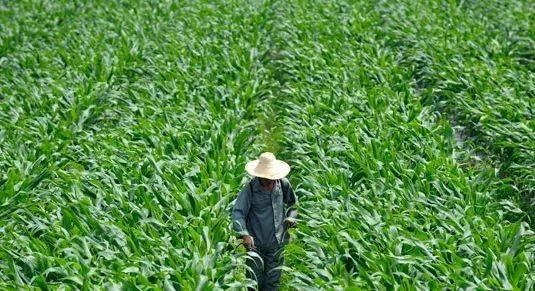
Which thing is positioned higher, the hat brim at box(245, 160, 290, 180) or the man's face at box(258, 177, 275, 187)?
the hat brim at box(245, 160, 290, 180)

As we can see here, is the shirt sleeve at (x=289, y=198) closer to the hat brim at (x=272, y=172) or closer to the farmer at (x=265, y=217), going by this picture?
the farmer at (x=265, y=217)

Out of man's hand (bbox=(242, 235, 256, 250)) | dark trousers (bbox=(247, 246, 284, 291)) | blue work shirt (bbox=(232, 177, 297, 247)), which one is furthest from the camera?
dark trousers (bbox=(247, 246, 284, 291))

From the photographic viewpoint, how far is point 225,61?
12469 millimetres

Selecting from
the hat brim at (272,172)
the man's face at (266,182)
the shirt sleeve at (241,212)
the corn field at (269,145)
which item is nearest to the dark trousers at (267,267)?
the corn field at (269,145)

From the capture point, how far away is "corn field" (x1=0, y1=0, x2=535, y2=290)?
20.6ft

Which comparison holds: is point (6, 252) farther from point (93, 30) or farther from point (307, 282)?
point (93, 30)

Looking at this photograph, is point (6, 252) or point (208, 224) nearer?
point (6, 252)

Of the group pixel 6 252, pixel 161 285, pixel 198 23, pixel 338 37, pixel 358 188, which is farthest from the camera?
pixel 198 23

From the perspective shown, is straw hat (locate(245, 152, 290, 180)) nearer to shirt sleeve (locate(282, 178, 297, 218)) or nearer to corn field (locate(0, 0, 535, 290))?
shirt sleeve (locate(282, 178, 297, 218))

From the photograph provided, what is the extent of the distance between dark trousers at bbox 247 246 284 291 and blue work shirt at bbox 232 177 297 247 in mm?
81

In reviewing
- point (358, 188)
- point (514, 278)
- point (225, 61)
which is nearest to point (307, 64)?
point (225, 61)

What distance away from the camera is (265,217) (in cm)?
681

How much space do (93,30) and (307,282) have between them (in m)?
9.80

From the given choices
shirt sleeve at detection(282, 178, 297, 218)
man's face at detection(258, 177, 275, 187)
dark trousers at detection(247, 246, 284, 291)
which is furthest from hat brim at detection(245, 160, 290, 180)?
dark trousers at detection(247, 246, 284, 291)
